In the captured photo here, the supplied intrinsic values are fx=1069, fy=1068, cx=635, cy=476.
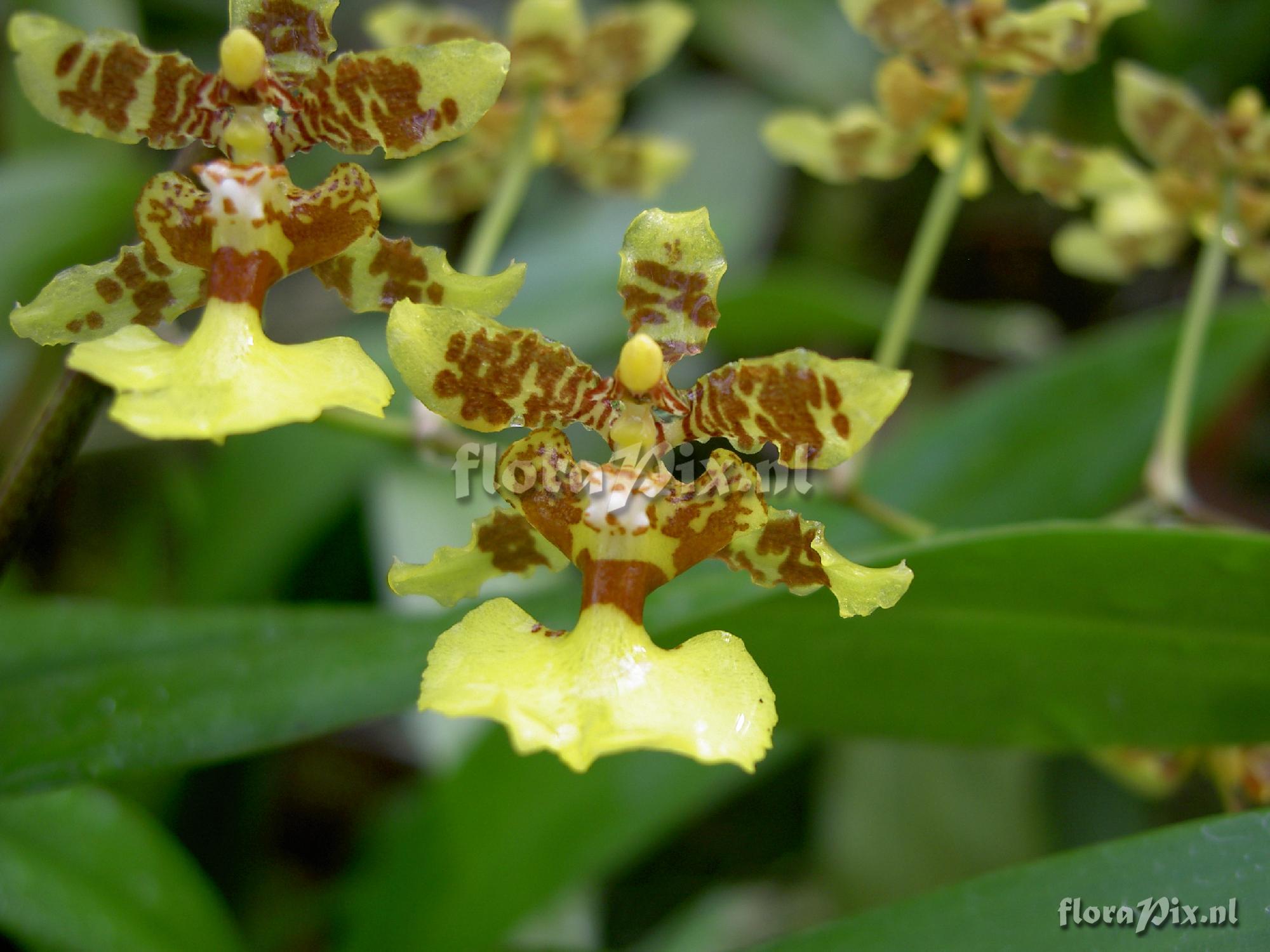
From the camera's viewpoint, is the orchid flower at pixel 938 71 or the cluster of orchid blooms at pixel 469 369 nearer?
the cluster of orchid blooms at pixel 469 369

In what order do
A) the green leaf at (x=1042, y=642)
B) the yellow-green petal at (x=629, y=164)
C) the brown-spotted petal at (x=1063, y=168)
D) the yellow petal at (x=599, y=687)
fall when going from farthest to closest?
the yellow-green petal at (x=629, y=164), the brown-spotted petal at (x=1063, y=168), the green leaf at (x=1042, y=642), the yellow petal at (x=599, y=687)

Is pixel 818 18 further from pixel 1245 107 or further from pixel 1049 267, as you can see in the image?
pixel 1245 107

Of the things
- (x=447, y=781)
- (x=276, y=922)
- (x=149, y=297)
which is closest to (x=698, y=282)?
(x=149, y=297)

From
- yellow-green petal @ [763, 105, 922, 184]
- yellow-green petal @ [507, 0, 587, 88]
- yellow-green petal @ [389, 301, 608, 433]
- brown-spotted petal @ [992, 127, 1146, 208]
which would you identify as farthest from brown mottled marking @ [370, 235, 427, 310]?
brown-spotted petal @ [992, 127, 1146, 208]

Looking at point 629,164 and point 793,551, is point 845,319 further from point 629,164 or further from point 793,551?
A: point 793,551

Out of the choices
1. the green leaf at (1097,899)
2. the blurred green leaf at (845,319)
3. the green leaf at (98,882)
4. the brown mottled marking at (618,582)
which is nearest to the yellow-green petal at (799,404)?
the brown mottled marking at (618,582)

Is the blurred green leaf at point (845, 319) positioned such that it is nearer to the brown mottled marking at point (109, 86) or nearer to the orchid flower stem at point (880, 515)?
the orchid flower stem at point (880, 515)
